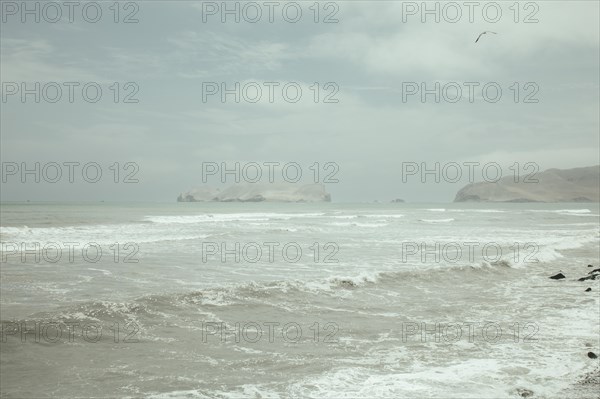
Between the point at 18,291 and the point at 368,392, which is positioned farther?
the point at 18,291

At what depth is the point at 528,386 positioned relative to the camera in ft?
20.6

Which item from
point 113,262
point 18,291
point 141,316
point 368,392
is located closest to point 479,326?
point 368,392

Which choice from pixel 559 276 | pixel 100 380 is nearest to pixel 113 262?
pixel 100 380

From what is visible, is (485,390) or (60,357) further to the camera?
(60,357)

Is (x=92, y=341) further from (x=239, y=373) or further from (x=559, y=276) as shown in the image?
(x=559, y=276)

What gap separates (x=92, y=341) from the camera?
328 inches

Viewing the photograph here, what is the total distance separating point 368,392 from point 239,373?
2019 mm

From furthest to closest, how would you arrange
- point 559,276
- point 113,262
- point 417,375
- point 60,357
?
point 113,262
point 559,276
point 60,357
point 417,375

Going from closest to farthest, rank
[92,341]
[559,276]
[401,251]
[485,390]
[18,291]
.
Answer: [485,390] < [92,341] < [18,291] < [559,276] < [401,251]

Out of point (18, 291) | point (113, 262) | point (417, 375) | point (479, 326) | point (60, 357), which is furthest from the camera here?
point (113, 262)

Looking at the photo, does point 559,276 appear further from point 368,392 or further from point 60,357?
point 60,357

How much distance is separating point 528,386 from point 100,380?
240 inches

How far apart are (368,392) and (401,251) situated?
59.9ft

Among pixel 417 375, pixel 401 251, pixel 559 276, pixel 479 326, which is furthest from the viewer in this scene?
pixel 401 251
